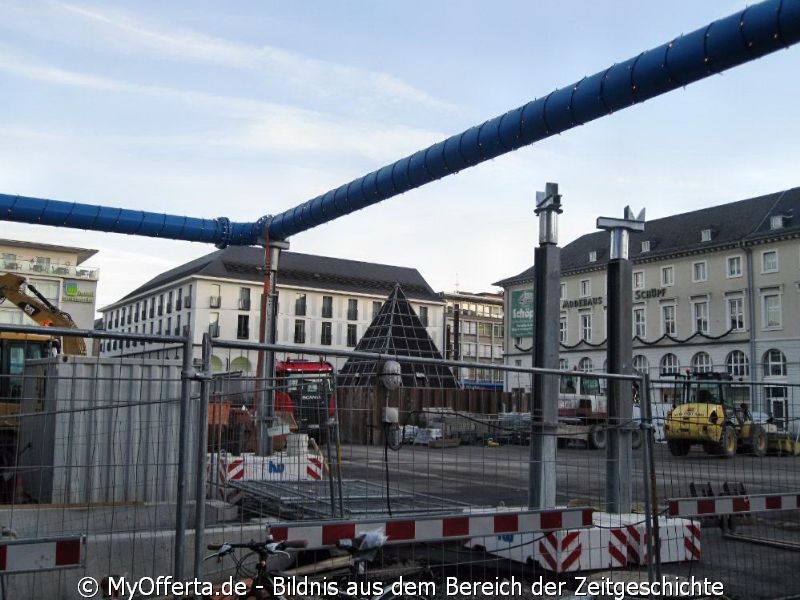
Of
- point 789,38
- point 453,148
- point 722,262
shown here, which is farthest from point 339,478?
Answer: point 722,262

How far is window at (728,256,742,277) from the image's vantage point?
5631 centimetres

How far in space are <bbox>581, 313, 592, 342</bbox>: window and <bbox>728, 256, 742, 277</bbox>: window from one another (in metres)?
13.3

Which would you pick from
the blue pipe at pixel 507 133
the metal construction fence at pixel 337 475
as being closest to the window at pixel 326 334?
the blue pipe at pixel 507 133

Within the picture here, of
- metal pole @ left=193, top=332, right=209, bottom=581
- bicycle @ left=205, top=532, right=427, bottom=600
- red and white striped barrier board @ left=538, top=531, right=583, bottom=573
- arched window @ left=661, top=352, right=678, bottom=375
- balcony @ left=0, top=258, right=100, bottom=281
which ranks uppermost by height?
balcony @ left=0, top=258, right=100, bottom=281

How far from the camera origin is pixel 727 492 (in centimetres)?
858

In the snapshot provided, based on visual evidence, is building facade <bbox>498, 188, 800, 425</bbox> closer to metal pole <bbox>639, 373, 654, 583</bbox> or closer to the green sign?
the green sign

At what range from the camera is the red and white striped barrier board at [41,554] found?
4141 millimetres

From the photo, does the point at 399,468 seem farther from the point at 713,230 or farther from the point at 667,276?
the point at 667,276

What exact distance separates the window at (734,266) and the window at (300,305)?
1752 inches

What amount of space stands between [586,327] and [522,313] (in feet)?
21.7

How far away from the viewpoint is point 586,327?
67.6 m

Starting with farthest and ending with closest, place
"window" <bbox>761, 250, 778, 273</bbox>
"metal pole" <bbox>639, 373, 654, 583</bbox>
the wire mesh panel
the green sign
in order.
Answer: the green sign
"window" <bbox>761, 250, 778, 273</bbox>
"metal pole" <bbox>639, 373, 654, 583</bbox>
the wire mesh panel

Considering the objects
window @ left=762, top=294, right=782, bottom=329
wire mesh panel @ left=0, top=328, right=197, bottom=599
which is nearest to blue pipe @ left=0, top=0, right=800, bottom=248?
wire mesh panel @ left=0, top=328, right=197, bottom=599

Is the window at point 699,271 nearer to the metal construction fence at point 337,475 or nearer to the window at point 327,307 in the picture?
the window at point 327,307
